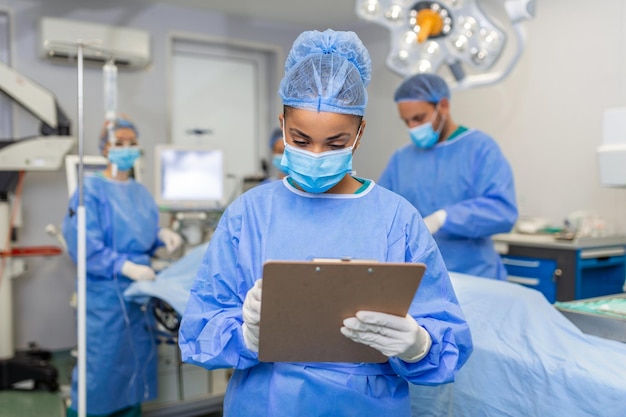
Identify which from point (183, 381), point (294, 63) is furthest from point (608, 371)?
point (183, 381)

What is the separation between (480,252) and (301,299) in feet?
4.86

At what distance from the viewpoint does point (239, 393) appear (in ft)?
3.72

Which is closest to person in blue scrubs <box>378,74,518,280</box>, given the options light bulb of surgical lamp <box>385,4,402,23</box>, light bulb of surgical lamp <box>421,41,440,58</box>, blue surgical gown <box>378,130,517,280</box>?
blue surgical gown <box>378,130,517,280</box>

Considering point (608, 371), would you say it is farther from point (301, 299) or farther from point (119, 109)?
point (119, 109)

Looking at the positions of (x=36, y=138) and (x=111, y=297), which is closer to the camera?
(x=111, y=297)

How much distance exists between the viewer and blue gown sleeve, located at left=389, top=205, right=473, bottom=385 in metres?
1.04

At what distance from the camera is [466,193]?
2.25 m

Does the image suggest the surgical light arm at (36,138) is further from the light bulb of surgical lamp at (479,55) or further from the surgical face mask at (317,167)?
the surgical face mask at (317,167)

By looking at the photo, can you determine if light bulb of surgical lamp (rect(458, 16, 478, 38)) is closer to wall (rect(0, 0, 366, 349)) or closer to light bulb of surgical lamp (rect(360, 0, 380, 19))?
light bulb of surgical lamp (rect(360, 0, 380, 19))

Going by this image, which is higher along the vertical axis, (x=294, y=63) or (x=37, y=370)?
(x=294, y=63)

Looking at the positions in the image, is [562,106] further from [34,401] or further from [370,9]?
[34,401]

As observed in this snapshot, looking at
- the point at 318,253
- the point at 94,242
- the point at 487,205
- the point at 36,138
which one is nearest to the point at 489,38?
the point at 487,205

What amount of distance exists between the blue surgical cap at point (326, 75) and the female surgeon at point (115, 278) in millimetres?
1616

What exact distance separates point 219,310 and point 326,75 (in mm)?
495
